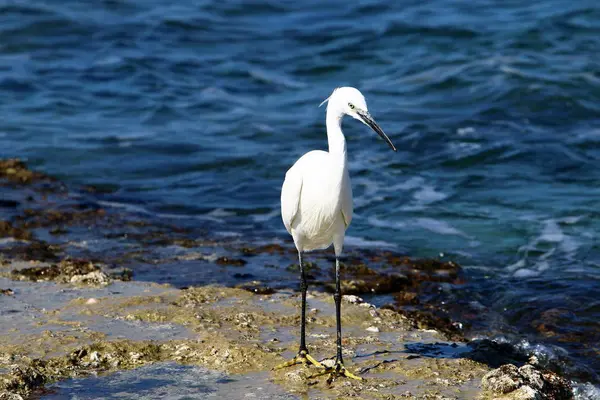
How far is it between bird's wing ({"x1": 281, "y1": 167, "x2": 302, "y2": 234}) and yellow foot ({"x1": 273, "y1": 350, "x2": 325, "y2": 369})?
963 millimetres

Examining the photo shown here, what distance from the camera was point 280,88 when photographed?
1681cm

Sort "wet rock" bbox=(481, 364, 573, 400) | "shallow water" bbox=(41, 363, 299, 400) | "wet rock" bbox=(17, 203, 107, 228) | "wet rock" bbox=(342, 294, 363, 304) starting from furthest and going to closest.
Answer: "wet rock" bbox=(17, 203, 107, 228)
"wet rock" bbox=(342, 294, 363, 304)
"wet rock" bbox=(481, 364, 573, 400)
"shallow water" bbox=(41, 363, 299, 400)

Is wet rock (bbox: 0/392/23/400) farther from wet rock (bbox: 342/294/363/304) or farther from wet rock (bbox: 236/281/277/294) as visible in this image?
wet rock (bbox: 342/294/363/304)

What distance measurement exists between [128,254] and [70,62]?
10438mm

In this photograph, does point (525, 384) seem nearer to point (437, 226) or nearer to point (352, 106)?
point (352, 106)

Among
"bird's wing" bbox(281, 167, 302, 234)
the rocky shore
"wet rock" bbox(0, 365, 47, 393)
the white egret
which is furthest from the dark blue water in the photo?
"wet rock" bbox(0, 365, 47, 393)

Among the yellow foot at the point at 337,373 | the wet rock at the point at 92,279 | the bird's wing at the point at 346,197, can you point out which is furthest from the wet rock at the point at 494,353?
the wet rock at the point at 92,279

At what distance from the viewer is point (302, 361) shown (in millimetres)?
5945

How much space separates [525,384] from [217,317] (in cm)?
235

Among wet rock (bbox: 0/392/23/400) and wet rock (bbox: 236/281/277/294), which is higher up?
wet rock (bbox: 0/392/23/400)

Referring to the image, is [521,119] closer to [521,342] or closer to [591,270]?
[591,270]

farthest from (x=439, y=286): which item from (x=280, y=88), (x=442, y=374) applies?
(x=280, y=88)

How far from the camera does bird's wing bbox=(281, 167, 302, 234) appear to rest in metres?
6.15

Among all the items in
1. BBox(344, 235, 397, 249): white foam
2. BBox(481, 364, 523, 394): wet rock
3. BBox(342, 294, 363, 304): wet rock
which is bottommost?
BBox(344, 235, 397, 249): white foam
